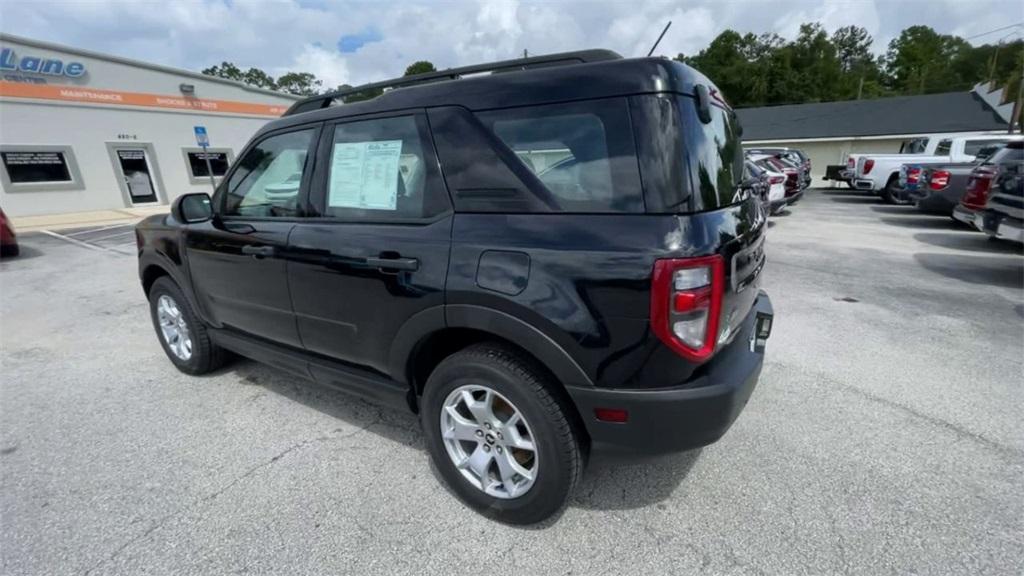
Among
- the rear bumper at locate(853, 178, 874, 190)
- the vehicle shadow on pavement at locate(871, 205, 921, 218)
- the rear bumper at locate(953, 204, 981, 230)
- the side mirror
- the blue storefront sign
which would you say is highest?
the blue storefront sign

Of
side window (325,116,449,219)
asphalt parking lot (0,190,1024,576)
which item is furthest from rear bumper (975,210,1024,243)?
side window (325,116,449,219)

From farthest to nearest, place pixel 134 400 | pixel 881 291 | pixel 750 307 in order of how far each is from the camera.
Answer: pixel 881 291
pixel 134 400
pixel 750 307

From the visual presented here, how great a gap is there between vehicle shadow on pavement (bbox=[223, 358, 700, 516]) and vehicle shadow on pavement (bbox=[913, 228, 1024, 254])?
8.49m

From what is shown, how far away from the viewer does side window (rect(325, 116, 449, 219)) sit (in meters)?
2.23

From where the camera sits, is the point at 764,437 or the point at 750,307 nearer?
the point at 750,307

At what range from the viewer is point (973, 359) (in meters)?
3.71

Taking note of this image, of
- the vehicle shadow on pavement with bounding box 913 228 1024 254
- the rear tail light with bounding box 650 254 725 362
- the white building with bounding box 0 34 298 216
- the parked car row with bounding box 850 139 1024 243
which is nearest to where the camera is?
the rear tail light with bounding box 650 254 725 362

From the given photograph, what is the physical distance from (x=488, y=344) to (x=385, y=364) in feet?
2.12

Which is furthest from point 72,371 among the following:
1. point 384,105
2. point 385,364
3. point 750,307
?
point 750,307

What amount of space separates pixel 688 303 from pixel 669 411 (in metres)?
0.42

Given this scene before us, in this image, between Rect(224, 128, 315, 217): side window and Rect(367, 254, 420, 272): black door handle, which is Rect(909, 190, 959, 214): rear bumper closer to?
Rect(367, 254, 420, 272): black door handle

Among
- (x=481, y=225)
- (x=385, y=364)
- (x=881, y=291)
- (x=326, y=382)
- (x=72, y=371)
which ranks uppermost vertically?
(x=481, y=225)

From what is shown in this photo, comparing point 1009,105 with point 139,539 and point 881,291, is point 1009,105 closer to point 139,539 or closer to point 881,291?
point 881,291

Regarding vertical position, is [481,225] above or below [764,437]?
above
